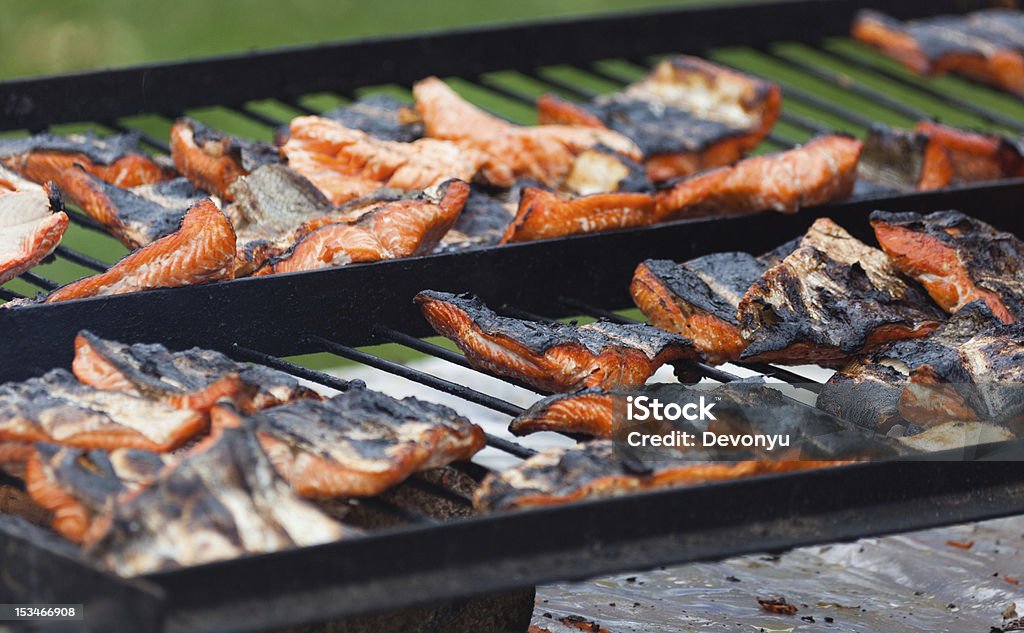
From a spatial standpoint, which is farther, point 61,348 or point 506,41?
point 506,41

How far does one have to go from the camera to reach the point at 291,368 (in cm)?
318

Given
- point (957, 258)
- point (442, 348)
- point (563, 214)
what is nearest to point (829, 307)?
point (957, 258)

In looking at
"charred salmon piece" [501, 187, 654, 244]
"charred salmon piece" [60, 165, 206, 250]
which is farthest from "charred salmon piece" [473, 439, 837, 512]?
"charred salmon piece" [60, 165, 206, 250]

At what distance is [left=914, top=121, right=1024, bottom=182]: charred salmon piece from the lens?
4.62m

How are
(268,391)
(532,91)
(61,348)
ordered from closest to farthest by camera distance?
(268,391)
(61,348)
(532,91)

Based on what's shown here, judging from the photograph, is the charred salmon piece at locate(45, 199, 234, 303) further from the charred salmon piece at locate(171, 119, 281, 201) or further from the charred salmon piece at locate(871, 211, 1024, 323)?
the charred salmon piece at locate(871, 211, 1024, 323)

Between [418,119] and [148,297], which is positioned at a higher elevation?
[418,119]

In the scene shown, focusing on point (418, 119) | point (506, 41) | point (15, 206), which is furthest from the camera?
point (506, 41)

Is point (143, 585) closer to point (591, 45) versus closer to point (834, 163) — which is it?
point (834, 163)

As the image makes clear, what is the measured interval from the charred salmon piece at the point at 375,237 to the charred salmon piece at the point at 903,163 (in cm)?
162

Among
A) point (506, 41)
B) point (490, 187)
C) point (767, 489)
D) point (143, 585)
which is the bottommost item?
point (143, 585)

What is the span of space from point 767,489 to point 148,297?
1513 millimetres

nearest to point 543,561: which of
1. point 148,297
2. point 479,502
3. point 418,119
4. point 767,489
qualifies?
point 479,502

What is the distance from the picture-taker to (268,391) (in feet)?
9.37
